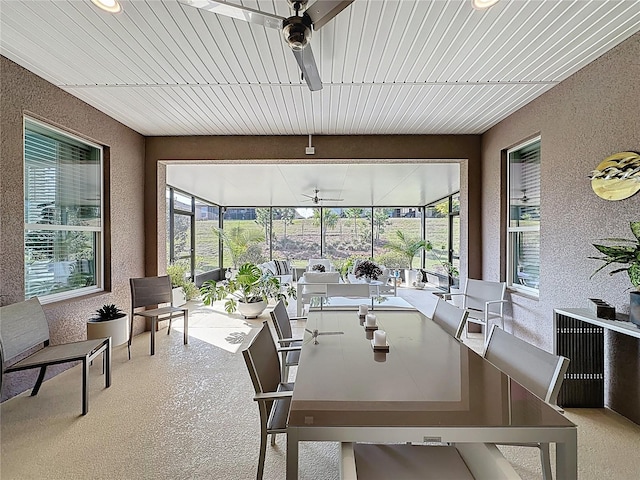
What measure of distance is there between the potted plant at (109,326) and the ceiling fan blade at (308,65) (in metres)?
3.01

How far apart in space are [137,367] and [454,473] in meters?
3.28

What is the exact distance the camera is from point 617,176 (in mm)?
2391

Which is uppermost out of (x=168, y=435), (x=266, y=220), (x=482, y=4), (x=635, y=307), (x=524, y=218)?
(x=482, y=4)

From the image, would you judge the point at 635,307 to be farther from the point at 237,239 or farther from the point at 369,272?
the point at 237,239

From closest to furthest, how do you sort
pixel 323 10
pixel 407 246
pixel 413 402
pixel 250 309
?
pixel 413 402 → pixel 323 10 → pixel 250 309 → pixel 407 246

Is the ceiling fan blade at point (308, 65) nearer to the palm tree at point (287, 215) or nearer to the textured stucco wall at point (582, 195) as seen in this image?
the textured stucco wall at point (582, 195)

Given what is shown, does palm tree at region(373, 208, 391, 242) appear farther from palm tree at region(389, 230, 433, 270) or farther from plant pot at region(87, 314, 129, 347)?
plant pot at region(87, 314, 129, 347)

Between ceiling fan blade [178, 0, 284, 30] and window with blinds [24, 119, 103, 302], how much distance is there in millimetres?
2441

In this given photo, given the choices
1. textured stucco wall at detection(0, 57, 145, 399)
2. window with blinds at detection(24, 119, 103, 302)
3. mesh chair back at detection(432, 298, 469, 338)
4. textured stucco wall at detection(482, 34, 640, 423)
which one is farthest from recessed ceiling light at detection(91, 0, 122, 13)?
textured stucco wall at detection(482, 34, 640, 423)

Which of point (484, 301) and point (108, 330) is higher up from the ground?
point (484, 301)

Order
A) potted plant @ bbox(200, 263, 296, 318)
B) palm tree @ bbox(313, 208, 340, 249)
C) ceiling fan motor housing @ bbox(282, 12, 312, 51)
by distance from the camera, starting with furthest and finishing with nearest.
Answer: palm tree @ bbox(313, 208, 340, 249)
potted plant @ bbox(200, 263, 296, 318)
ceiling fan motor housing @ bbox(282, 12, 312, 51)

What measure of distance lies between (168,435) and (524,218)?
13.3ft

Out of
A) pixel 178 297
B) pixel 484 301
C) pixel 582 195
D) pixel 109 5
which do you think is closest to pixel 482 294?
pixel 484 301

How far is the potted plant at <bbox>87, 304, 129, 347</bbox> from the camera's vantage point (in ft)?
10.9
